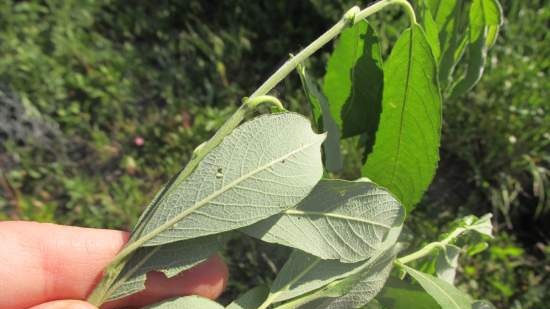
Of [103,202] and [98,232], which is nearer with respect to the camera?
[98,232]

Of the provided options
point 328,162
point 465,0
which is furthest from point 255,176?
point 465,0

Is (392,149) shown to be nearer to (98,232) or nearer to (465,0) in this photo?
(465,0)

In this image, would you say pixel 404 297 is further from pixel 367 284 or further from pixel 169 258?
pixel 169 258

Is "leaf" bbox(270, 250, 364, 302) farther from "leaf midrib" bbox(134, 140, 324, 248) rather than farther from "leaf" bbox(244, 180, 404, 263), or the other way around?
"leaf midrib" bbox(134, 140, 324, 248)

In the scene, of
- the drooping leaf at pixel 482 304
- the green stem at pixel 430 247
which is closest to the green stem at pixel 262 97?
the green stem at pixel 430 247

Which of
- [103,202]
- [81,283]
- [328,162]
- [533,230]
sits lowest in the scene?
[533,230]

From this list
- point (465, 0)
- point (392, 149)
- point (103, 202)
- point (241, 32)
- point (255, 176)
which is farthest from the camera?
point (241, 32)

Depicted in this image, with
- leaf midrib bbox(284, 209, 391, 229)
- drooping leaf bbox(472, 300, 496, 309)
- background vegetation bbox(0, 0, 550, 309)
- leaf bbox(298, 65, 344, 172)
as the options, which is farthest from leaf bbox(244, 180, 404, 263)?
background vegetation bbox(0, 0, 550, 309)
